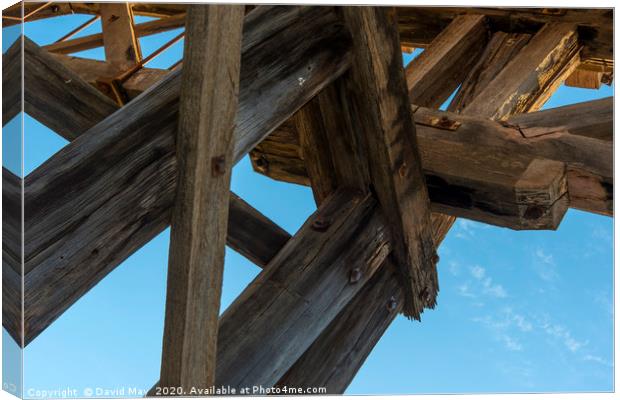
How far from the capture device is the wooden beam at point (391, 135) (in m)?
2.34

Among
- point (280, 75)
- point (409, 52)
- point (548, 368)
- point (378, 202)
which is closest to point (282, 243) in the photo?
point (378, 202)

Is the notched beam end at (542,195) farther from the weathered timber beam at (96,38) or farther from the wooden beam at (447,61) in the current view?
the weathered timber beam at (96,38)

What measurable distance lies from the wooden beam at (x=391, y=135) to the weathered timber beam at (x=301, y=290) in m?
0.07

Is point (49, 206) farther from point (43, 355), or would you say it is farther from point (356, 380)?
point (356, 380)

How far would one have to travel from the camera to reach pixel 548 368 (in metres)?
2.99

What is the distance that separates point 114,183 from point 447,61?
164 centimetres

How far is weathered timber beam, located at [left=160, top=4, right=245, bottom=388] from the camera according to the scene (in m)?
1.80

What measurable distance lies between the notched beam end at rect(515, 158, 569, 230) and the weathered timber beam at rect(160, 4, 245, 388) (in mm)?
879

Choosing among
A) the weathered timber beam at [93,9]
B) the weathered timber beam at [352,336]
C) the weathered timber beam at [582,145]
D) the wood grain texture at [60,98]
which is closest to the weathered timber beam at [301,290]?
the weathered timber beam at [352,336]

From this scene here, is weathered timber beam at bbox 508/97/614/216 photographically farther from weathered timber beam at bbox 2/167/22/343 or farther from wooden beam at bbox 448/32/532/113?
weathered timber beam at bbox 2/167/22/343

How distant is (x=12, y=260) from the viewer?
5.80 ft

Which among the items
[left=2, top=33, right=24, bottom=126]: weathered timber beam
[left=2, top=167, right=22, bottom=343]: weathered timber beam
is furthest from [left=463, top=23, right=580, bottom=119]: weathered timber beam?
[left=2, top=167, right=22, bottom=343]: weathered timber beam

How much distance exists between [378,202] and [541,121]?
50cm

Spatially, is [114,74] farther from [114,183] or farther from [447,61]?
[114,183]
